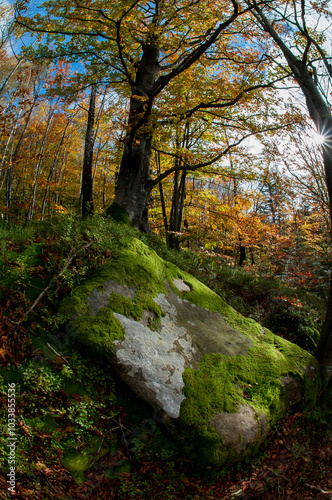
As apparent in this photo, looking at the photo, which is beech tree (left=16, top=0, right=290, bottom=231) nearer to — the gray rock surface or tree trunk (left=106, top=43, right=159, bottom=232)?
tree trunk (left=106, top=43, right=159, bottom=232)

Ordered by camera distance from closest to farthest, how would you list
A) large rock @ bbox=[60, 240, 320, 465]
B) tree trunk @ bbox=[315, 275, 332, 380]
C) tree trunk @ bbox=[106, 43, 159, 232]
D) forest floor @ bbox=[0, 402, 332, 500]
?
forest floor @ bbox=[0, 402, 332, 500] → large rock @ bbox=[60, 240, 320, 465] → tree trunk @ bbox=[315, 275, 332, 380] → tree trunk @ bbox=[106, 43, 159, 232]

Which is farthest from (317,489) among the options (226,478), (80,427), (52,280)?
(52,280)

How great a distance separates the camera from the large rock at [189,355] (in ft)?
9.56

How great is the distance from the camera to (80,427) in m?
2.56

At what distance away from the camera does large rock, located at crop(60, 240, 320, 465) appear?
2.91m

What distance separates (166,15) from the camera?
210 inches

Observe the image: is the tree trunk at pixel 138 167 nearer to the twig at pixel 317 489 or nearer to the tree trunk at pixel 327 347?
the tree trunk at pixel 327 347

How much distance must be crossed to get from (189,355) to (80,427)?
1.55 meters

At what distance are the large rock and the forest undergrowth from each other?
0.75 ft

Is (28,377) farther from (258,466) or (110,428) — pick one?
(258,466)

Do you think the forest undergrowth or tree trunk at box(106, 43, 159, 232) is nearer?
the forest undergrowth

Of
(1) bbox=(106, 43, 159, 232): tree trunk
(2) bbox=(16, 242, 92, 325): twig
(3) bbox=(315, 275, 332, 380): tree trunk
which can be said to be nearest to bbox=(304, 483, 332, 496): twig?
(3) bbox=(315, 275, 332, 380): tree trunk

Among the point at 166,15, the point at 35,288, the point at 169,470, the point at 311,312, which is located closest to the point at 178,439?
the point at 169,470

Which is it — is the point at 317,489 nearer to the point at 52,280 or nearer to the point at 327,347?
the point at 327,347
